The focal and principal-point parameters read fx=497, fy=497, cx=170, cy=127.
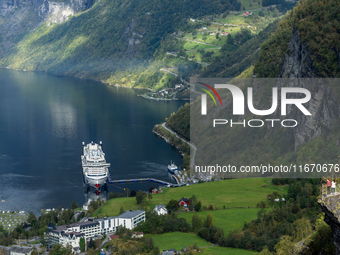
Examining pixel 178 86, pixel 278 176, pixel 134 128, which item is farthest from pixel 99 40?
pixel 278 176

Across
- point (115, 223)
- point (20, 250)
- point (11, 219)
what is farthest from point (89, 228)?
point (11, 219)

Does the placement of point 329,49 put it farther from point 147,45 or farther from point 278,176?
point 147,45

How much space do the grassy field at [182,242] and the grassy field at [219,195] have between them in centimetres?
664

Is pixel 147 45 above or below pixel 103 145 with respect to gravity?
above

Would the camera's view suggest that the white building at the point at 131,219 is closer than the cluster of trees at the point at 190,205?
Yes

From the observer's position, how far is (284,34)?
5881 cm

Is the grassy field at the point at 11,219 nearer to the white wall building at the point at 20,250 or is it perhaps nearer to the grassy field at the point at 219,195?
the grassy field at the point at 219,195

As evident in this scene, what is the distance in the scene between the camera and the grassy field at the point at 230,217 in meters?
37.9

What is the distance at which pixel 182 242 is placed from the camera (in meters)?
35.1

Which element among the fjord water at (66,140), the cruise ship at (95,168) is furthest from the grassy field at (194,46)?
the cruise ship at (95,168)

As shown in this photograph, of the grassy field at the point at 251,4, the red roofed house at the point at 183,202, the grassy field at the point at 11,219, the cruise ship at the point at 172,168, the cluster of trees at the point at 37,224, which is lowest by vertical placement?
the grassy field at the point at 11,219

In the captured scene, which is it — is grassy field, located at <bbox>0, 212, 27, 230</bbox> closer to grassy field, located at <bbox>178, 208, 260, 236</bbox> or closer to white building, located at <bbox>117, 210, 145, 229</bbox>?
white building, located at <bbox>117, 210, 145, 229</bbox>

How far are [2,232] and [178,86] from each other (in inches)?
3302

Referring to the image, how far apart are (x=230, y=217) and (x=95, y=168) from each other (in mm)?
20513
